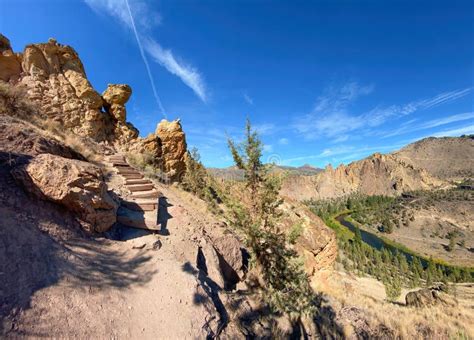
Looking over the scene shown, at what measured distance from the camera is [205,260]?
7273mm

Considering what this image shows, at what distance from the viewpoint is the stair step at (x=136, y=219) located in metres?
6.55

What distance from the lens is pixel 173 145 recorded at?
69.7 feet

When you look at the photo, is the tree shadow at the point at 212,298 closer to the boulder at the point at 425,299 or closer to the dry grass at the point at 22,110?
the dry grass at the point at 22,110

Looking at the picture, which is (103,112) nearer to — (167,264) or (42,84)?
(42,84)

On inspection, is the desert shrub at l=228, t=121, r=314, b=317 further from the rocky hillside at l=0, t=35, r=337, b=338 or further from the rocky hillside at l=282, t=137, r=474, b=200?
the rocky hillside at l=282, t=137, r=474, b=200

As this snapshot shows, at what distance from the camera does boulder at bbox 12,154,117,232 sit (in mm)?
4887

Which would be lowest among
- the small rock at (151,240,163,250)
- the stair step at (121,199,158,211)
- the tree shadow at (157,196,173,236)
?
the small rock at (151,240,163,250)

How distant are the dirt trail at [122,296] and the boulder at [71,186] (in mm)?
636

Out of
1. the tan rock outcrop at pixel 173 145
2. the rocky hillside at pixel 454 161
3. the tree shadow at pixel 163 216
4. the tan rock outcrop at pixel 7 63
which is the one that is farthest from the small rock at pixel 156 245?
the rocky hillside at pixel 454 161

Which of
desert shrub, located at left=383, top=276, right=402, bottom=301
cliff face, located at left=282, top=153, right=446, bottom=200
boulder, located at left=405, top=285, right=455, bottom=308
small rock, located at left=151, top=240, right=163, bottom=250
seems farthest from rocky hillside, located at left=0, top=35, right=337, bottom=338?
cliff face, located at left=282, top=153, right=446, bottom=200

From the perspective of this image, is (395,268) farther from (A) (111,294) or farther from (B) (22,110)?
(B) (22,110)

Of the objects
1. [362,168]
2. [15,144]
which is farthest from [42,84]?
[362,168]

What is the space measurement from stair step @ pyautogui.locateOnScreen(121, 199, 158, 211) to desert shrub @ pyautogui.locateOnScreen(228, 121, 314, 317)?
2.65 meters

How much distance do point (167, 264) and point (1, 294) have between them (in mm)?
2971
